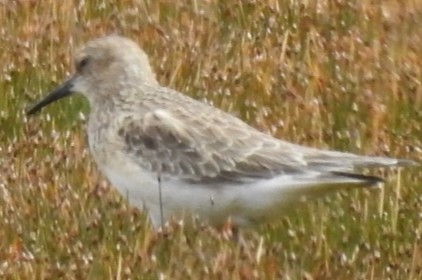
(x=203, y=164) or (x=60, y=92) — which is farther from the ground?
(x=60, y=92)

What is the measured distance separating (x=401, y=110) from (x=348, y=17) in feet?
5.38

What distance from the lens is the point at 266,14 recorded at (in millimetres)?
10023

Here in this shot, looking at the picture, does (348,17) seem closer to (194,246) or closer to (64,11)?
Result: (64,11)

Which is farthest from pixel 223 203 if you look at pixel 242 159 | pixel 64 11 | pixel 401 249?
pixel 64 11

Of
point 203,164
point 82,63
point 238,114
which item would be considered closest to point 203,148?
point 203,164

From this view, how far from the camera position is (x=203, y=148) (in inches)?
286

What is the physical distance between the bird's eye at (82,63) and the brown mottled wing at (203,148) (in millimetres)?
773

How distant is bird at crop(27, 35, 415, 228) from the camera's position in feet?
22.8

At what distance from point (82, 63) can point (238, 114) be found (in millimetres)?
894

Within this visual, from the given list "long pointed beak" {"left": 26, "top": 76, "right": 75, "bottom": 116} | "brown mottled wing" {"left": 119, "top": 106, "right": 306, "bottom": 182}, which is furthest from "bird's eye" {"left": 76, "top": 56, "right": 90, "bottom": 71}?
"brown mottled wing" {"left": 119, "top": 106, "right": 306, "bottom": 182}

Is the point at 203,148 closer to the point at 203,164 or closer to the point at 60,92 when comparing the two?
the point at 203,164

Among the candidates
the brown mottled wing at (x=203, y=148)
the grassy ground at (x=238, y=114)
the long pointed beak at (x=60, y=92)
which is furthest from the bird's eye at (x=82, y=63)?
the brown mottled wing at (x=203, y=148)

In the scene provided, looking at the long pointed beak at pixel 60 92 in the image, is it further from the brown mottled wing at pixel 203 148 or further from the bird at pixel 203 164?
the brown mottled wing at pixel 203 148

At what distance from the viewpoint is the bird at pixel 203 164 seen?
695 centimetres
